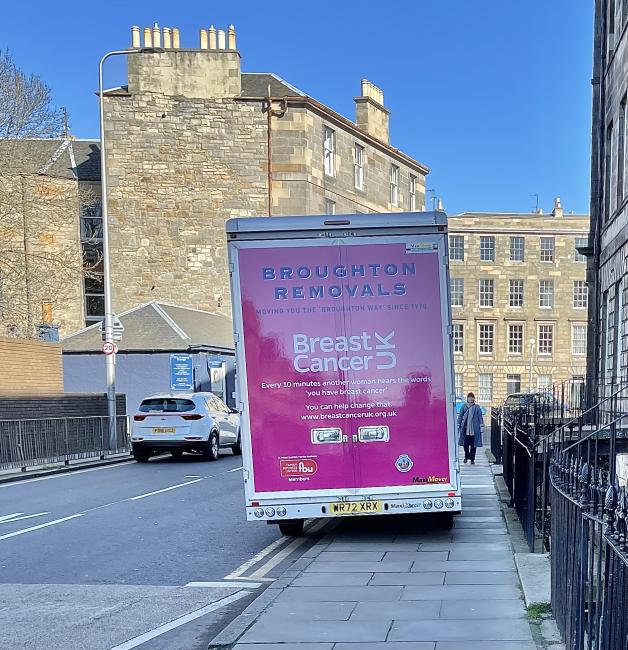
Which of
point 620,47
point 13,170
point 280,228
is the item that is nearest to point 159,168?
point 13,170

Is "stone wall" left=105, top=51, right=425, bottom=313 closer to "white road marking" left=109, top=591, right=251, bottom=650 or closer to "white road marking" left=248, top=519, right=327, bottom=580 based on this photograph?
"white road marking" left=248, top=519, right=327, bottom=580

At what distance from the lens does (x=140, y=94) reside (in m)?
40.3

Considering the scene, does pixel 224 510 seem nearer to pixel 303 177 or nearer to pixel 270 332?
pixel 270 332

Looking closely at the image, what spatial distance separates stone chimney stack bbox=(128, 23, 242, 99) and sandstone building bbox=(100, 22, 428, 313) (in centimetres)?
4

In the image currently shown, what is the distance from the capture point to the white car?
23531mm

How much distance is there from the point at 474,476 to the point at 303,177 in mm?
23190

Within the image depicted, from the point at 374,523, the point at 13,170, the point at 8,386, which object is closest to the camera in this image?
the point at 374,523

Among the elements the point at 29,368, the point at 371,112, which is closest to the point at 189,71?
the point at 371,112

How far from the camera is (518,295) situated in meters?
66.9

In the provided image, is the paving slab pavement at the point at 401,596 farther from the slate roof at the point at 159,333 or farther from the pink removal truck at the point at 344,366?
the slate roof at the point at 159,333

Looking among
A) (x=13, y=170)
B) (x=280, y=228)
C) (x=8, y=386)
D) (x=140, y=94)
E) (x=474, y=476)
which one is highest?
(x=140, y=94)

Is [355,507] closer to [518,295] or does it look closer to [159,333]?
[159,333]

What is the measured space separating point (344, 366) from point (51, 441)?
14676 mm

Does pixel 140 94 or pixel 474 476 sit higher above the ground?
pixel 140 94
